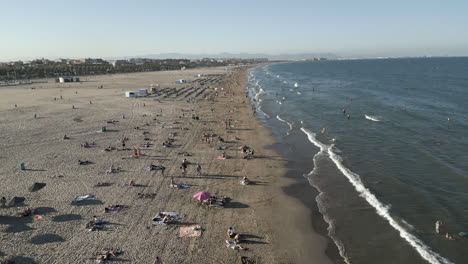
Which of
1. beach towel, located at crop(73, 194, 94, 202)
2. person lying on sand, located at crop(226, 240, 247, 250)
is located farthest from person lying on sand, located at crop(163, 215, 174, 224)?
beach towel, located at crop(73, 194, 94, 202)

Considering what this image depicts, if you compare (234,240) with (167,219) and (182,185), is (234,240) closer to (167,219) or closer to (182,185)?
(167,219)

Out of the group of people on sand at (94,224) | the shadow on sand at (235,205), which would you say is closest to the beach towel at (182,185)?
the shadow on sand at (235,205)

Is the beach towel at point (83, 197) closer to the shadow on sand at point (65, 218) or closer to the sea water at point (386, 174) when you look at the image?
the shadow on sand at point (65, 218)

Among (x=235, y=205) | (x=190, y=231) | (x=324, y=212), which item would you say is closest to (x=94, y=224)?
(x=190, y=231)

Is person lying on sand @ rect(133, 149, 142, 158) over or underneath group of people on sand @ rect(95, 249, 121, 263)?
over

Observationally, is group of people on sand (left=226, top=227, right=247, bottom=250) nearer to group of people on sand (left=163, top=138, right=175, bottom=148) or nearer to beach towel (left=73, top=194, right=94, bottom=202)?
beach towel (left=73, top=194, right=94, bottom=202)

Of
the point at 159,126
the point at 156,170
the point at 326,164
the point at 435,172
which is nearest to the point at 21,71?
the point at 159,126

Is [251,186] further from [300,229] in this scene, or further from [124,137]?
[124,137]
